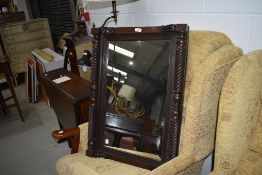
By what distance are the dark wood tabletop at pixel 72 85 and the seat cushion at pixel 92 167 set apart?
1.58 ft

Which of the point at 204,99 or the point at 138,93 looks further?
the point at 138,93

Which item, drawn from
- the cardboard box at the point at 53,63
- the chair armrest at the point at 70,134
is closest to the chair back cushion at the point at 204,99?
the chair armrest at the point at 70,134

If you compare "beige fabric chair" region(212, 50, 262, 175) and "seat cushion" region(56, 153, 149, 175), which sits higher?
"beige fabric chair" region(212, 50, 262, 175)

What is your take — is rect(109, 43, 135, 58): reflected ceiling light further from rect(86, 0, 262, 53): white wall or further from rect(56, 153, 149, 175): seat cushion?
rect(56, 153, 149, 175): seat cushion

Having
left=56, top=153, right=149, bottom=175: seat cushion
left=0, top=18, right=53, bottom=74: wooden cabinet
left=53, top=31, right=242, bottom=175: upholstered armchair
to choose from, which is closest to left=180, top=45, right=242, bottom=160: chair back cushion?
left=53, top=31, right=242, bottom=175: upholstered armchair

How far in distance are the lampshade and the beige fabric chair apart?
0.53 metres

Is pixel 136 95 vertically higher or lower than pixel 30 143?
higher

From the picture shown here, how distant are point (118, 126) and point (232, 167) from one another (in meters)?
0.64

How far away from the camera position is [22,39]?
3.87 meters

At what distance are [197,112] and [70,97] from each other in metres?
1.01

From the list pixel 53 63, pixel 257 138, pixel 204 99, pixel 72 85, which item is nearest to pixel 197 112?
pixel 204 99

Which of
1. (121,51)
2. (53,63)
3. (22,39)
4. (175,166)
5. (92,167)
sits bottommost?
(92,167)

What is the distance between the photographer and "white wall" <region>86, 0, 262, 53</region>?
1.14m

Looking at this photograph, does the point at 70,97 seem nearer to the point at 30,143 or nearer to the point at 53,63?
the point at 30,143
